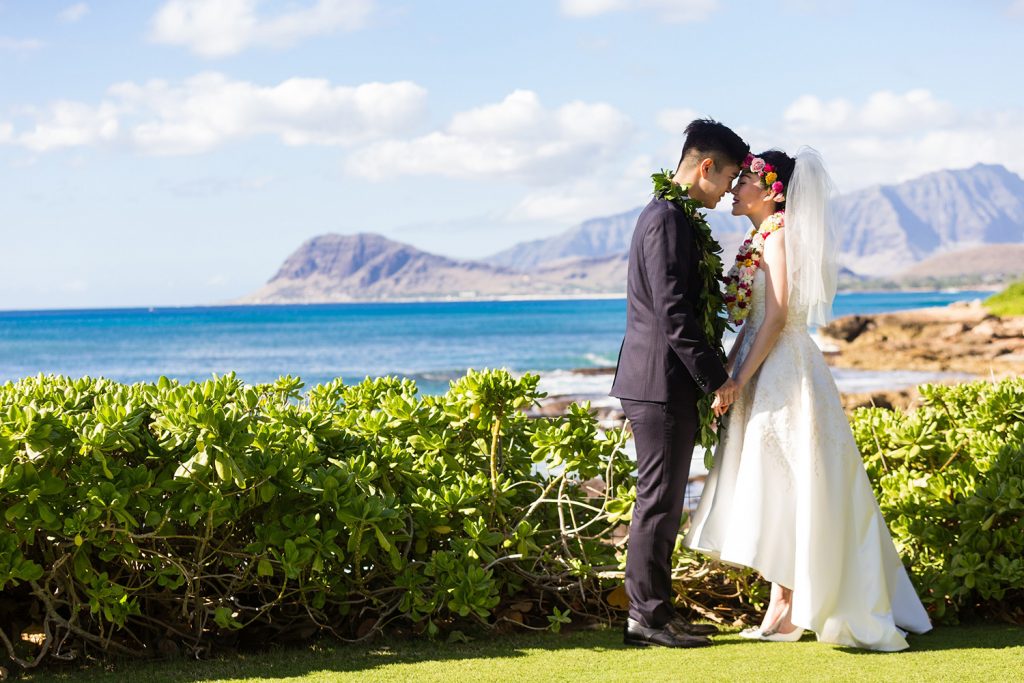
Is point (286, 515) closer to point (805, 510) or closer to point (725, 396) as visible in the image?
point (725, 396)

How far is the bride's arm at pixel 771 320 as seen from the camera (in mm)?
4570

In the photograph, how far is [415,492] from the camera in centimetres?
461

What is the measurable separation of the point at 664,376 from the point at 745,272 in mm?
735

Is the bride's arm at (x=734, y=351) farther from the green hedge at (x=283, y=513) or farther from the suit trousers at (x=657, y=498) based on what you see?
the green hedge at (x=283, y=513)

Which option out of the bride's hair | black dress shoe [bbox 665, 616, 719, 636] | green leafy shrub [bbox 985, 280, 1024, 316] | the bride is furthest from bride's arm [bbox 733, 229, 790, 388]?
green leafy shrub [bbox 985, 280, 1024, 316]

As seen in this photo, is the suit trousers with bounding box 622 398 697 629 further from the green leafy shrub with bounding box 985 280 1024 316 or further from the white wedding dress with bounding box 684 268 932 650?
the green leafy shrub with bounding box 985 280 1024 316

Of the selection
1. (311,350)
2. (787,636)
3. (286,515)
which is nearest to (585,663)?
(787,636)

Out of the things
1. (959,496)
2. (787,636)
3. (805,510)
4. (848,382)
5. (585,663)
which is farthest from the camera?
(848,382)

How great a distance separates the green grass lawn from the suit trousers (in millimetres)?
244

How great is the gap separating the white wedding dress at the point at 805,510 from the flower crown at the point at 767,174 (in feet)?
1.43

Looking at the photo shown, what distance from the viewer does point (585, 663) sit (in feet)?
13.7

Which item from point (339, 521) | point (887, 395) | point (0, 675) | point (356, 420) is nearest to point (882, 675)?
point (339, 521)

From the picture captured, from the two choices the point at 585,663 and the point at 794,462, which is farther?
the point at 794,462

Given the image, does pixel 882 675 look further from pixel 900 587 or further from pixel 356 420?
pixel 356 420
